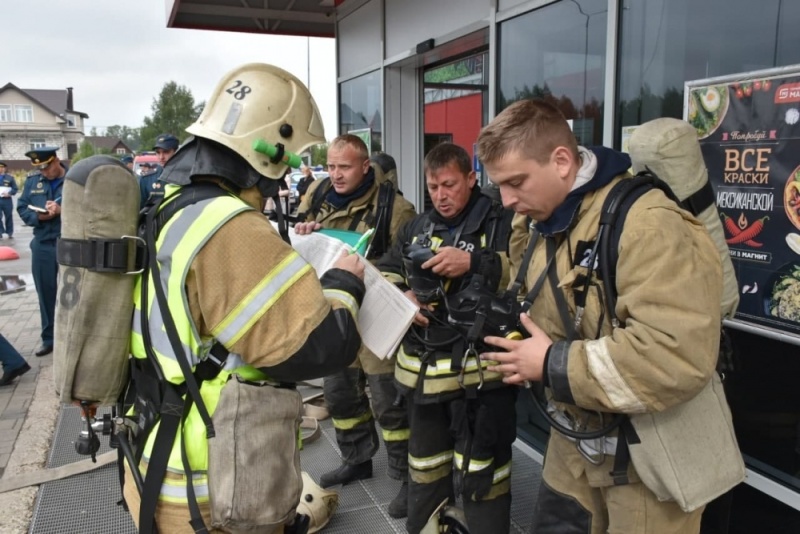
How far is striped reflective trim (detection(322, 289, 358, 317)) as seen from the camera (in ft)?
5.57

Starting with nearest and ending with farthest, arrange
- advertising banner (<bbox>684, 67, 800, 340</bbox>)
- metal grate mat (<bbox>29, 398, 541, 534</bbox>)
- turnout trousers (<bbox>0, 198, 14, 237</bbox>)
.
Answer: advertising banner (<bbox>684, 67, 800, 340</bbox>) < metal grate mat (<bbox>29, 398, 541, 534</bbox>) < turnout trousers (<bbox>0, 198, 14, 237</bbox>)

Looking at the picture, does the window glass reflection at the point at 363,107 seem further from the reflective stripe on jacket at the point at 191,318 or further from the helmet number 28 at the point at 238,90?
the reflective stripe on jacket at the point at 191,318

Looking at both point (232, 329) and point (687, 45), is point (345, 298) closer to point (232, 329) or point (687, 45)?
point (232, 329)

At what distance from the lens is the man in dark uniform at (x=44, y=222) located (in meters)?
5.98

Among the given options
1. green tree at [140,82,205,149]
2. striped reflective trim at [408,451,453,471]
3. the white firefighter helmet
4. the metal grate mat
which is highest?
green tree at [140,82,205,149]

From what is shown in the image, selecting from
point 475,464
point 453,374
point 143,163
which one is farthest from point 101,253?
point 143,163

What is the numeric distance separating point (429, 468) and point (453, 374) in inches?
20.1

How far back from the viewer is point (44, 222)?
6.04 metres

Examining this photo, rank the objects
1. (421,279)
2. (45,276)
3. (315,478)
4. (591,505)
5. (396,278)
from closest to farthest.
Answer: (591,505) → (421,279) → (396,278) → (315,478) → (45,276)

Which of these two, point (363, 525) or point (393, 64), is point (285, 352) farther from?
point (393, 64)

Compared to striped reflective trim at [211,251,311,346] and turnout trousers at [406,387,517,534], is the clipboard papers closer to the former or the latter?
striped reflective trim at [211,251,311,346]

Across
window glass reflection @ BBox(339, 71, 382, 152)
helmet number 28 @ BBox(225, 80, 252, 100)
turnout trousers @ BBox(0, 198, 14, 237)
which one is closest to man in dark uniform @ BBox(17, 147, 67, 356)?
window glass reflection @ BBox(339, 71, 382, 152)

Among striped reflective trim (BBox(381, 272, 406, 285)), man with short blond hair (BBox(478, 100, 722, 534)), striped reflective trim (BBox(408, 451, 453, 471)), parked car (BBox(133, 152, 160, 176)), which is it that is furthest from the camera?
parked car (BBox(133, 152, 160, 176))

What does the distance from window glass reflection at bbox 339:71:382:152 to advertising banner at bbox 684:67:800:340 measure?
12.7 feet
